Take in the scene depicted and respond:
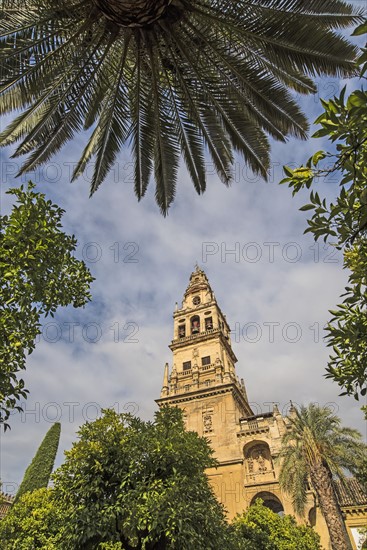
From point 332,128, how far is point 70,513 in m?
10.9

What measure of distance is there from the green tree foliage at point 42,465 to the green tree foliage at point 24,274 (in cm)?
2730

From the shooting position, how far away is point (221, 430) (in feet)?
88.4

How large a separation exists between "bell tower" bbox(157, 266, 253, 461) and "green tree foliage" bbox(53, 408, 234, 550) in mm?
14836

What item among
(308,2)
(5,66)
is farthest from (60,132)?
(308,2)

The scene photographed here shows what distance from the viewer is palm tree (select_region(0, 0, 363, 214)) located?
18.0 feet

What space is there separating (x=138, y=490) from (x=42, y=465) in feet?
77.4

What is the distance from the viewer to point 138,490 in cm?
922

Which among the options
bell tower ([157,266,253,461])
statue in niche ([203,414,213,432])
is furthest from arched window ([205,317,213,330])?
statue in niche ([203,414,213,432])

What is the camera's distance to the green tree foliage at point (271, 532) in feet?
47.1

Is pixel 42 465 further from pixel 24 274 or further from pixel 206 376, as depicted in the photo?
pixel 24 274

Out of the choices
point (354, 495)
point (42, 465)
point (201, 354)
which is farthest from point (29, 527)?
point (201, 354)

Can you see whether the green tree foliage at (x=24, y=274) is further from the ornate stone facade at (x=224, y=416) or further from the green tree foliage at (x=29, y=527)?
the ornate stone facade at (x=224, y=416)

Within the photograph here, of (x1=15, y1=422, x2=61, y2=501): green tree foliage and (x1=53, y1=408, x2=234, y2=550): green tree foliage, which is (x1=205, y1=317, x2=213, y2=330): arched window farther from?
(x1=53, y1=408, x2=234, y2=550): green tree foliage

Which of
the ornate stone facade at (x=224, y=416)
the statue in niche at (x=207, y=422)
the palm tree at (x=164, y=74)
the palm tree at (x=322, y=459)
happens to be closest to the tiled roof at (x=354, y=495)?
the ornate stone facade at (x=224, y=416)
